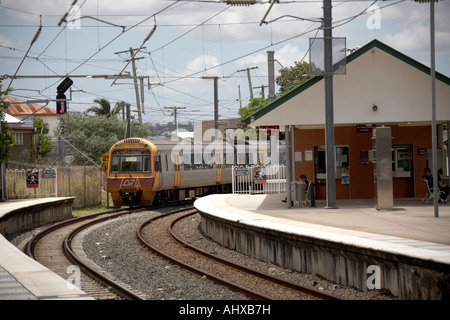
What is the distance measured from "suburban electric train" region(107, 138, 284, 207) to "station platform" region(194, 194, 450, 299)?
7867 millimetres

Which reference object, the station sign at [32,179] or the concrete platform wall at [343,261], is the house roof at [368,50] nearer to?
the concrete platform wall at [343,261]

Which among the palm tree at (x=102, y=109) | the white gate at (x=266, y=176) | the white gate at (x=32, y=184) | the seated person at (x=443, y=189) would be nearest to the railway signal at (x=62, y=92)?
the white gate at (x=32, y=184)

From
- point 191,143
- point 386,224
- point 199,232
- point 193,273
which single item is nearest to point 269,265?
point 193,273

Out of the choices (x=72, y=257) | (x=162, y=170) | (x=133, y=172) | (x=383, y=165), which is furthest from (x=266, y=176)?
(x=72, y=257)

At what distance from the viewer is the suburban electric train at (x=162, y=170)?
3008 cm

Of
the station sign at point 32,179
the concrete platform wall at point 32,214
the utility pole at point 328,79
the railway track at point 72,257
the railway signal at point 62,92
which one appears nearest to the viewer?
the railway track at point 72,257

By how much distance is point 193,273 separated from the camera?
557 inches

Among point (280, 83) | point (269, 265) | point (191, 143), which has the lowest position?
point (269, 265)

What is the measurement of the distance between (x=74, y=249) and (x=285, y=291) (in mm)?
8210

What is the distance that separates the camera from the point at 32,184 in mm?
30984

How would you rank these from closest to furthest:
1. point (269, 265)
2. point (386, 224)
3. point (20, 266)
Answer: point (20, 266)
point (269, 265)
point (386, 224)

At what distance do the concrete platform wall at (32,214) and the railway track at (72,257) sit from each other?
3.49 ft

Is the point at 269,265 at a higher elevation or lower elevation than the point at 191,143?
lower
